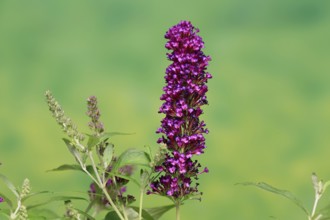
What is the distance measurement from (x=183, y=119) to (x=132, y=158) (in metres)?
0.19

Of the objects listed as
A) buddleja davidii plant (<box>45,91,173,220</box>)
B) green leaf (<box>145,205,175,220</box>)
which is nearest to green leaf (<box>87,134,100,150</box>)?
buddleja davidii plant (<box>45,91,173,220</box>)

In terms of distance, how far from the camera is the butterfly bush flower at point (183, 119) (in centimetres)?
197

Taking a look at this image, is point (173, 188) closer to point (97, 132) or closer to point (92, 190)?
point (97, 132)

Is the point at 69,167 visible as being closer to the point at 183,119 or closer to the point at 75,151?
the point at 75,151

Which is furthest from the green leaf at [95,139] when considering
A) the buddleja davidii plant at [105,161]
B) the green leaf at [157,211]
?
the green leaf at [157,211]

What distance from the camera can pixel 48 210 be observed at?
2268 mm

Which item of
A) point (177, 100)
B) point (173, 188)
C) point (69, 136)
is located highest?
point (177, 100)

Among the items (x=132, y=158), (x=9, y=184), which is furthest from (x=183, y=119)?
(x=9, y=184)

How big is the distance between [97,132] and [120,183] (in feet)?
0.60

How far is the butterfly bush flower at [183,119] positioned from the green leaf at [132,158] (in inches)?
2.0

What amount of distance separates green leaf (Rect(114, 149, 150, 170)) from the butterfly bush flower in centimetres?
5

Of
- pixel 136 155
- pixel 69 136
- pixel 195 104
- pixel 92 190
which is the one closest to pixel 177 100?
pixel 195 104

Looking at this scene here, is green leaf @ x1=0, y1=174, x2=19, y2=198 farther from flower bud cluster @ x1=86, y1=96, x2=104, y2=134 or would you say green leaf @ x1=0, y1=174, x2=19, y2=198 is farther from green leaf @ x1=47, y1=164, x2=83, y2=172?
flower bud cluster @ x1=86, y1=96, x2=104, y2=134

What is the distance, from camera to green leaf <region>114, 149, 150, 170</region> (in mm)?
1931
